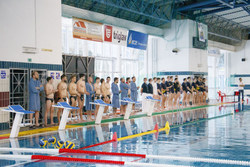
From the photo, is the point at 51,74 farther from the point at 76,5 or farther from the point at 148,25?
the point at 148,25

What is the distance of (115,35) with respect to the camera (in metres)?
15.9

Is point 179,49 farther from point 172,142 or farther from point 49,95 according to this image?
point 172,142

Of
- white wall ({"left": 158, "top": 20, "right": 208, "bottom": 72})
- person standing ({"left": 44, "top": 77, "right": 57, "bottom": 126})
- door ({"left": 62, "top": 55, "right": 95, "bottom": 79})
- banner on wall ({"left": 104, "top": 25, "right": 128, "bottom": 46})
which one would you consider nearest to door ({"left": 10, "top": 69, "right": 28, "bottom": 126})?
person standing ({"left": 44, "top": 77, "right": 57, "bottom": 126})

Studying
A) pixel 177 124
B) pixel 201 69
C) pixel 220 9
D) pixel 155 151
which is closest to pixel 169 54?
pixel 201 69

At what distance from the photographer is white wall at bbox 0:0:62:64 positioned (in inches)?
370

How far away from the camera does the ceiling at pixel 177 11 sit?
16.0m

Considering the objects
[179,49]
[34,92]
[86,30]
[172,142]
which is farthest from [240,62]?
[172,142]

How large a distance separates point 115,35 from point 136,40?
1.85 m

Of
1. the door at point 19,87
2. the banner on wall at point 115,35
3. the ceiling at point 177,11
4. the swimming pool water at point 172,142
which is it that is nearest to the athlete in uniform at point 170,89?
the banner on wall at point 115,35

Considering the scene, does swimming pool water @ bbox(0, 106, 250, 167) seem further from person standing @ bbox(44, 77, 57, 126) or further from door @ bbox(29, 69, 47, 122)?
door @ bbox(29, 69, 47, 122)

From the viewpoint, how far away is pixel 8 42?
941cm

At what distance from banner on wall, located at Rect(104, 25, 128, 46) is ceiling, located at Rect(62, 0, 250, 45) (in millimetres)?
1094

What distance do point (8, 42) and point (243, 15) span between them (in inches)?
789

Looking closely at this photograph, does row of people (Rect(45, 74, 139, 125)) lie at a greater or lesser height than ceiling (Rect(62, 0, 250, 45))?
lesser
